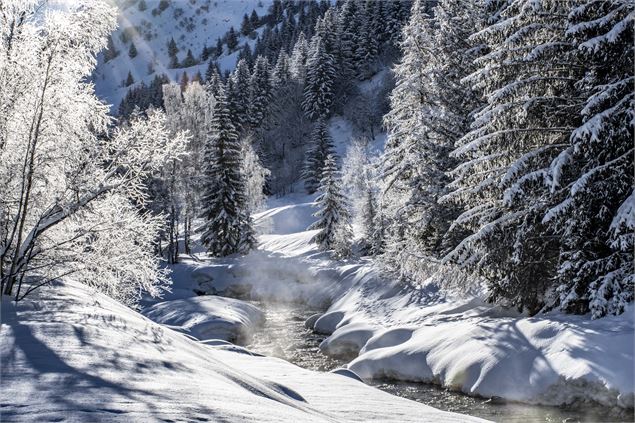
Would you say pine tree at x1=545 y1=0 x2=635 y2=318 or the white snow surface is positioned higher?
pine tree at x1=545 y1=0 x2=635 y2=318

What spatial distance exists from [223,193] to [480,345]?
3175 cm

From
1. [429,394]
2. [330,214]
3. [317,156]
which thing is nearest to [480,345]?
[429,394]

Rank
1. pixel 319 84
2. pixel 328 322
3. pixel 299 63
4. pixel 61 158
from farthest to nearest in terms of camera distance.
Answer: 1. pixel 299 63
2. pixel 319 84
3. pixel 328 322
4. pixel 61 158

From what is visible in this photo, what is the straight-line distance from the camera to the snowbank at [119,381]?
13.5ft

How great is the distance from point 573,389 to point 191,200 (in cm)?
3753

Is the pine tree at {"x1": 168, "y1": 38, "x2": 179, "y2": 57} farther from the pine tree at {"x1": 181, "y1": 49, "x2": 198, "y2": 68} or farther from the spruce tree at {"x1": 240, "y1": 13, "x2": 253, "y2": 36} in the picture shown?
the spruce tree at {"x1": 240, "y1": 13, "x2": 253, "y2": 36}

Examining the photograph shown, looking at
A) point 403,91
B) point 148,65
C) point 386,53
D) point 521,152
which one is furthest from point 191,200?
point 148,65

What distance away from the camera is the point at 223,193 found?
42.5 metres

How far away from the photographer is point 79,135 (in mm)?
10359

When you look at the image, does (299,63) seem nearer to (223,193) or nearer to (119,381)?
(223,193)

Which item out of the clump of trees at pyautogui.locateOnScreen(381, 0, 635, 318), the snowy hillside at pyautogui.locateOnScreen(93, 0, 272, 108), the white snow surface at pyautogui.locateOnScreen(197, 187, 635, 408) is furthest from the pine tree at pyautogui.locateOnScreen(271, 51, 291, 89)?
the snowy hillside at pyautogui.locateOnScreen(93, 0, 272, 108)

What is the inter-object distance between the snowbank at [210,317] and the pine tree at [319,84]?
173ft

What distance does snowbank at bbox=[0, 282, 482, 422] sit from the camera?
13.5 ft

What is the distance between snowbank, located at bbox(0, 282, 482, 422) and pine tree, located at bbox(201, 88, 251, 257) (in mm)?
32916
